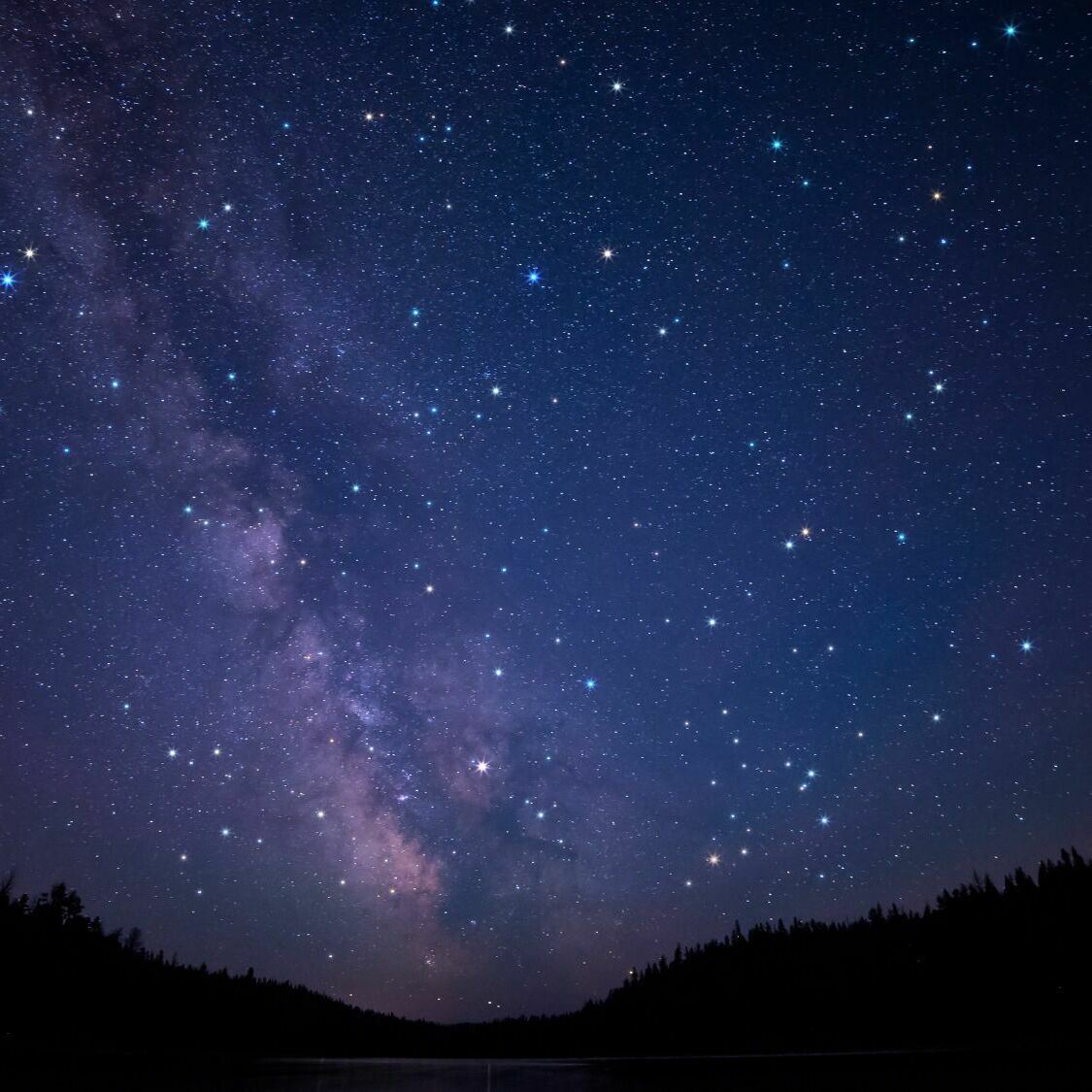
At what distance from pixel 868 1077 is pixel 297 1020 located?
2546 inches

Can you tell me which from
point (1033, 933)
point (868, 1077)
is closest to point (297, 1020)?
point (1033, 933)

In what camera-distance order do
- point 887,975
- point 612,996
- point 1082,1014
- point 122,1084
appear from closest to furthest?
point 122,1084
point 1082,1014
point 887,975
point 612,996

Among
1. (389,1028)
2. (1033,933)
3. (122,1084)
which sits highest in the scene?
(1033,933)

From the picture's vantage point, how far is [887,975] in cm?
4297

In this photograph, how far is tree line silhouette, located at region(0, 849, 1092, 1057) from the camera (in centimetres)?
3678

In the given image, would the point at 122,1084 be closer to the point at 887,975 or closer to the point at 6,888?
the point at 887,975

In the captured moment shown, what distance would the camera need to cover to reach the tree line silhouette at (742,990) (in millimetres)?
36781

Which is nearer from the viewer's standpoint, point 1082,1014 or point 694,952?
point 1082,1014

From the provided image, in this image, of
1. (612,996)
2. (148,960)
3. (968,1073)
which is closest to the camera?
(968,1073)

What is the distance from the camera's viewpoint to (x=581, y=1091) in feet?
25.8

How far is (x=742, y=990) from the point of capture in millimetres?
51000

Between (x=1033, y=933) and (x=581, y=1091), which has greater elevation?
(x=1033, y=933)

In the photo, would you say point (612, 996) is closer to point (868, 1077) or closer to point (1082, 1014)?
point (1082, 1014)

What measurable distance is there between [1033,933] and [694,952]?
34.4 m
